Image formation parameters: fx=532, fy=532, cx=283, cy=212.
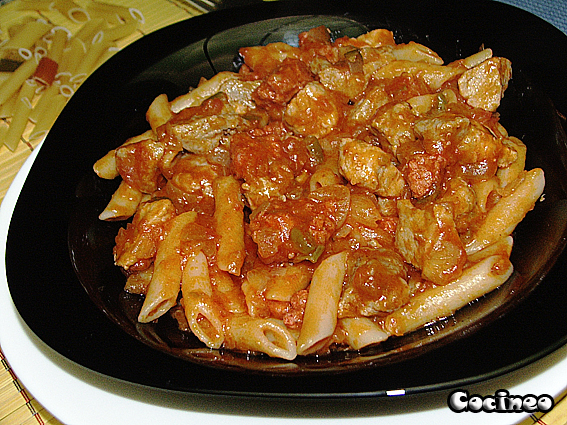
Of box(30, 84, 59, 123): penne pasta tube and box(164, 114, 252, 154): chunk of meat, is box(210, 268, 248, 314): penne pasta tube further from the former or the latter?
box(30, 84, 59, 123): penne pasta tube

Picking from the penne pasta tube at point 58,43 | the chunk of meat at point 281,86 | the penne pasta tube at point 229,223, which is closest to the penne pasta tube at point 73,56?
the penne pasta tube at point 58,43

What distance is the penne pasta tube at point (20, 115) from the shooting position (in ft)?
11.4

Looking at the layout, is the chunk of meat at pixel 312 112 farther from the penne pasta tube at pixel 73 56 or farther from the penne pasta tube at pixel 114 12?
the penne pasta tube at pixel 114 12

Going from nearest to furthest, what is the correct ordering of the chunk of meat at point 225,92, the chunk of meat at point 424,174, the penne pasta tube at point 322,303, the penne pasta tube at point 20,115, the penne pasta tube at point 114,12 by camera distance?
the penne pasta tube at point 322,303, the chunk of meat at point 424,174, the chunk of meat at point 225,92, the penne pasta tube at point 20,115, the penne pasta tube at point 114,12

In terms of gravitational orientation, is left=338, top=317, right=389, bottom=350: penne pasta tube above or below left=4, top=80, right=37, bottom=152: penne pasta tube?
above

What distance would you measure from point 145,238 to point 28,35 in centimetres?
260

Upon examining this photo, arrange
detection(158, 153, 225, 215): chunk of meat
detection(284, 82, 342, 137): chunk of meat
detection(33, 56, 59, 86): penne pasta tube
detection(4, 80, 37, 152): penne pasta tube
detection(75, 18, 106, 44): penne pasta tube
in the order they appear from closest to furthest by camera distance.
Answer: detection(158, 153, 225, 215): chunk of meat → detection(284, 82, 342, 137): chunk of meat → detection(4, 80, 37, 152): penne pasta tube → detection(33, 56, 59, 86): penne pasta tube → detection(75, 18, 106, 44): penne pasta tube

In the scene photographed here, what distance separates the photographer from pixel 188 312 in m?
2.08

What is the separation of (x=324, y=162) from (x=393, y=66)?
0.70m

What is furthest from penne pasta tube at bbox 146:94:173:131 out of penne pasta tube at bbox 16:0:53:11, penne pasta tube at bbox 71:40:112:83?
penne pasta tube at bbox 16:0:53:11

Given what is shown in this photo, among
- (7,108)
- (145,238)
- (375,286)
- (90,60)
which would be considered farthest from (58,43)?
(375,286)

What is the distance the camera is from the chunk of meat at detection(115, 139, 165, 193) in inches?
102

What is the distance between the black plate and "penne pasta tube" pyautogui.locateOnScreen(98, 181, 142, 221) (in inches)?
2.9

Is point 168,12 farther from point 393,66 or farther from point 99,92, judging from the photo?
point 393,66
